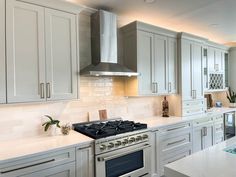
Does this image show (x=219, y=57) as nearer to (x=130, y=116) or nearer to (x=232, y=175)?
(x=130, y=116)

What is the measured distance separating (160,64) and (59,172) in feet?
7.55

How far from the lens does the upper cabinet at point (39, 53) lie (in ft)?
6.13

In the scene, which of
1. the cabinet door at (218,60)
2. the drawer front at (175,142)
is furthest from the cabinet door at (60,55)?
the cabinet door at (218,60)

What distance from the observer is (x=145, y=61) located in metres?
3.01

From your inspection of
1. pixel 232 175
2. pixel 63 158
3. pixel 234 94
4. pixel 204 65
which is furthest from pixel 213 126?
pixel 63 158

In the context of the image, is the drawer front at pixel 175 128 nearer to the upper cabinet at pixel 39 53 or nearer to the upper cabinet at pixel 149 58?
the upper cabinet at pixel 149 58

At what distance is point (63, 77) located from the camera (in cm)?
221

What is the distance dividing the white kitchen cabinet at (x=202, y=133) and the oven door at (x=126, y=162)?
1288 millimetres

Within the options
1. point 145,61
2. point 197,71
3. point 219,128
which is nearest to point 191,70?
point 197,71

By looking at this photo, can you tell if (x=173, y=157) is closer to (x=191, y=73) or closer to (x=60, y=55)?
(x=191, y=73)

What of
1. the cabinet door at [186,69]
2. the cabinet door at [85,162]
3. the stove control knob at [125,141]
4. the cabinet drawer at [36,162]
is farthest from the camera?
the cabinet door at [186,69]

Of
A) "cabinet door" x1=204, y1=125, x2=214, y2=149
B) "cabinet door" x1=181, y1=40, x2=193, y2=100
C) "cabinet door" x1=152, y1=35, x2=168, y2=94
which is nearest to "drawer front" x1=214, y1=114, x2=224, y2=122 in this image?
"cabinet door" x1=204, y1=125, x2=214, y2=149

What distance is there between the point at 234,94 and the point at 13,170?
534 cm

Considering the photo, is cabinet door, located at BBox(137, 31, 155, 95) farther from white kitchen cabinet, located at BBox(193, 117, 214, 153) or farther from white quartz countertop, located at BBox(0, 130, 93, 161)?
white quartz countertop, located at BBox(0, 130, 93, 161)
